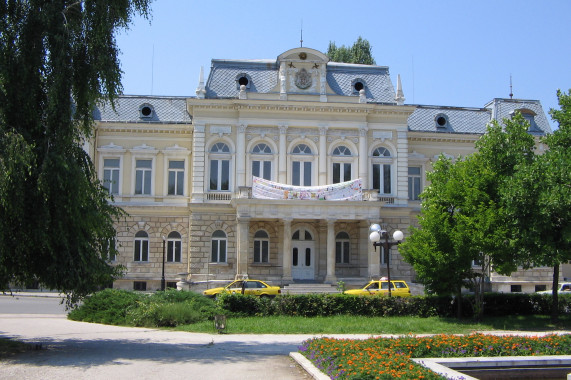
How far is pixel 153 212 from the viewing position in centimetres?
4106

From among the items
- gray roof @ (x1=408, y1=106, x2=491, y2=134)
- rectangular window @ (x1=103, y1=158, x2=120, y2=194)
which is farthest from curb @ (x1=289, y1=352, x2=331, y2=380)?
gray roof @ (x1=408, y1=106, x2=491, y2=134)

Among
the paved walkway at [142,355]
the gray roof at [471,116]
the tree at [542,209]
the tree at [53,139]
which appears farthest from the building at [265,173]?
the tree at [53,139]

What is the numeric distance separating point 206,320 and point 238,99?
20.0 metres

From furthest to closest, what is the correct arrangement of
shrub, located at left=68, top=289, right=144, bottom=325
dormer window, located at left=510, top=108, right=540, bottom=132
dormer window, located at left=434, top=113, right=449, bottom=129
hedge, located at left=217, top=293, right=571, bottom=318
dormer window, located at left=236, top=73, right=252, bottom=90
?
dormer window, located at left=510, top=108, right=540, bottom=132, dormer window, located at left=434, top=113, right=449, bottom=129, dormer window, located at left=236, top=73, right=252, bottom=90, hedge, located at left=217, top=293, right=571, bottom=318, shrub, located at left=68, top=289, right=144, bottom=325

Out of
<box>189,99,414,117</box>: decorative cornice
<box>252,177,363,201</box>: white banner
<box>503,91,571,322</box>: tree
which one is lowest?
<box>503,91,571,322</box>: tree

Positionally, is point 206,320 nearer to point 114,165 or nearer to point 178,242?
point 178,242

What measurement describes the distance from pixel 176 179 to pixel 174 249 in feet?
15.5

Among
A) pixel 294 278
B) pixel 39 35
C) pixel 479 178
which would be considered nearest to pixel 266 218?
pixel 294 278

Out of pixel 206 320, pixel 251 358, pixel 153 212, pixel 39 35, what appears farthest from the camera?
pixel 153 212

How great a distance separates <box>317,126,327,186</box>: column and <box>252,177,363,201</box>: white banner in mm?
1543

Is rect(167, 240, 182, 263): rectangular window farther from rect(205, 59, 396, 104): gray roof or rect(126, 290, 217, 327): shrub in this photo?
rect(126, 290, 217, 327): shrub

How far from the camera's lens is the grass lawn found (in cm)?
2077

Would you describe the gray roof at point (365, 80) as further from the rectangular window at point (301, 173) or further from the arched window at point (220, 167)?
the arched window at point (220, 167)

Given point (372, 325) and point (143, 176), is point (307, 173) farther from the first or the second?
point (372, 325)
